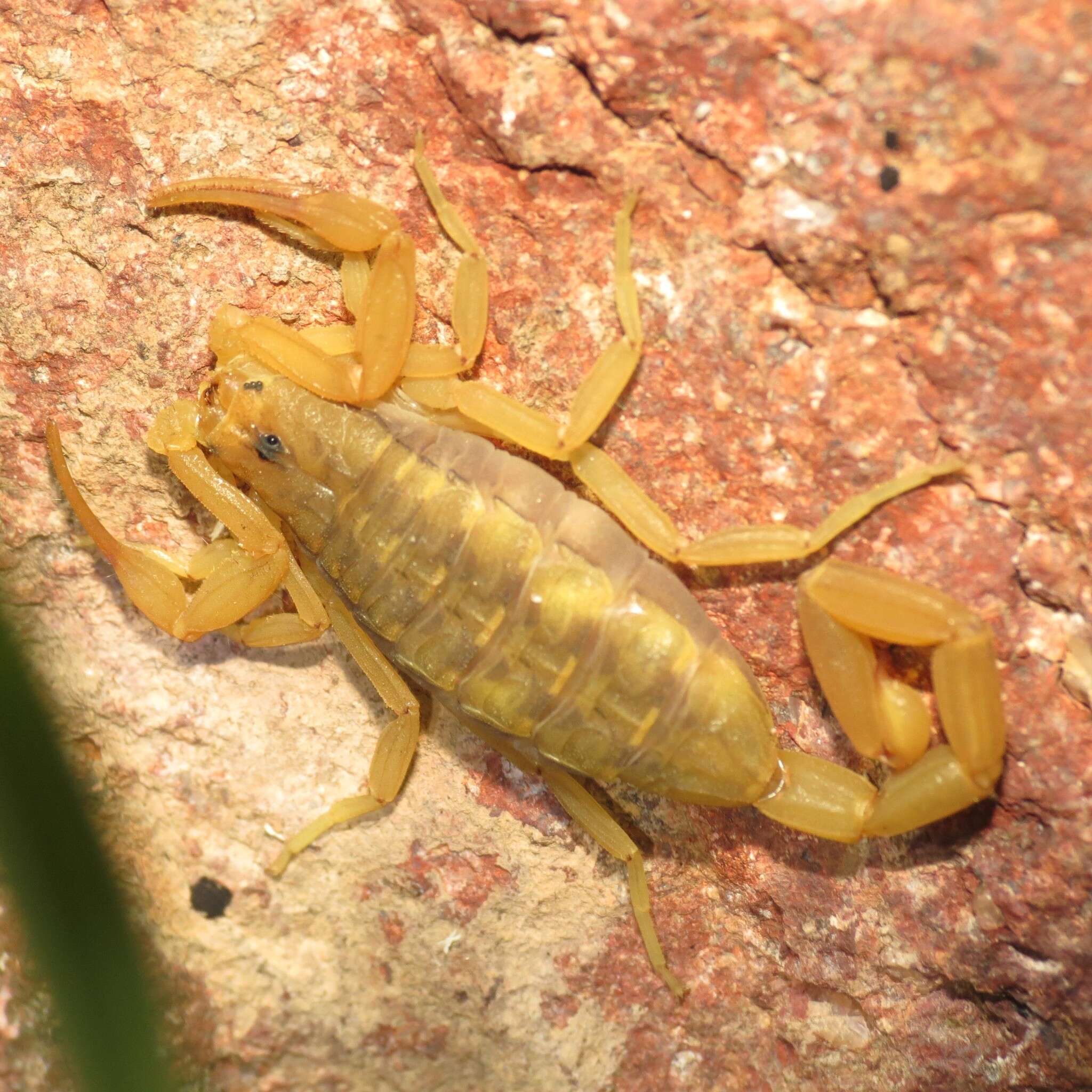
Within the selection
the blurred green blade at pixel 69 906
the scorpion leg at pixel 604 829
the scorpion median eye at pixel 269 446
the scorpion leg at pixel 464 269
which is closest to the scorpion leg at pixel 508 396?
the scorpion leg at pixel 464 269

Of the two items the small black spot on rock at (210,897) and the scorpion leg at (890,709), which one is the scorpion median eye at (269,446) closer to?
the small black spot on rock at (210,897)

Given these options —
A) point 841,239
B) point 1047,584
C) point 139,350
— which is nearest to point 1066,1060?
point 1047,584

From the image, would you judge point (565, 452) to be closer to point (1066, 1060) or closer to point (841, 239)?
point (841, 239)

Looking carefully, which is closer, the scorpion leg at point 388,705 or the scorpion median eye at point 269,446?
the scorpion median eye at point 269,446

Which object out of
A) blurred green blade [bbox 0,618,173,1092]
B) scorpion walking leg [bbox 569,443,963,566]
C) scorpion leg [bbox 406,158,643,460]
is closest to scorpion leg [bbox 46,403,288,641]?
blurred green blade [bbox 0,618,173,1092]

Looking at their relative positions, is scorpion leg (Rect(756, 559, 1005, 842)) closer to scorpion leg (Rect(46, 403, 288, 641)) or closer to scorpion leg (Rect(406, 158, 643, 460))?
scorpion leg (Rect(406, 158, 643, 460))
